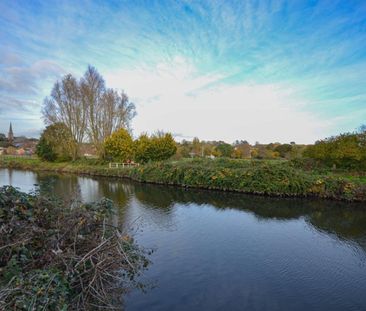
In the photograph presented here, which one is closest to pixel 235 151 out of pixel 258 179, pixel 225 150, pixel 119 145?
pixel 225 150

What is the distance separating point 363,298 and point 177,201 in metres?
10.9

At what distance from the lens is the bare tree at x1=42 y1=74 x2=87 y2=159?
32.7m

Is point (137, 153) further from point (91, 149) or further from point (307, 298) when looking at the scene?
point (307, 298)

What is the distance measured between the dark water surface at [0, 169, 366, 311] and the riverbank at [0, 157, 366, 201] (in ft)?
6.45

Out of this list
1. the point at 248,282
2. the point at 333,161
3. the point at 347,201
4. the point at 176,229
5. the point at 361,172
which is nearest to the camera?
the point at 248,282

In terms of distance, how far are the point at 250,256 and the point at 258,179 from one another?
1087 cm

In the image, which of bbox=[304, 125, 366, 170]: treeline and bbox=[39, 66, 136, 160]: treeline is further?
bbox=[39, 66, 136, 160]: treeline

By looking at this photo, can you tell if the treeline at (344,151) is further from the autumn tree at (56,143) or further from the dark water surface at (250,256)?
the autumn tree at (56,143)

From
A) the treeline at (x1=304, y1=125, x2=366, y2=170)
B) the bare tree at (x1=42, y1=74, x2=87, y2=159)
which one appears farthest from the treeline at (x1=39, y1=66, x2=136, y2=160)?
the treeline at (x1=304, y1=125, x2=366, y2=170)

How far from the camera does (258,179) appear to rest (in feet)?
59.2

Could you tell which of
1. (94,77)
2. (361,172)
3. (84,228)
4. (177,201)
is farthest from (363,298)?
(94,77)

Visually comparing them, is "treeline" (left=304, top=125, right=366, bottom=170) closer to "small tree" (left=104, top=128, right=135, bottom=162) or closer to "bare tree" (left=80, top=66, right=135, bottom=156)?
"small tree" (left=104, top=128, right=135, bottom=162)

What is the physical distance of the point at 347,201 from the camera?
15.7 meters

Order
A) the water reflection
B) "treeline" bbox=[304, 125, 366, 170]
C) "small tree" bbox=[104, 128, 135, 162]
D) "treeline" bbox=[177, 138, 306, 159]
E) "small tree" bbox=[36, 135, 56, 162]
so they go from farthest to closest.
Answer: "treeline" bbox=[177, 138, 306, 159], "small tree" bbox=[36, 135, 56, 162], "small tree" bbox=[104, 128, 135, 162], "treeline" bbox=[304, 125, 366, 170], the water reflection
